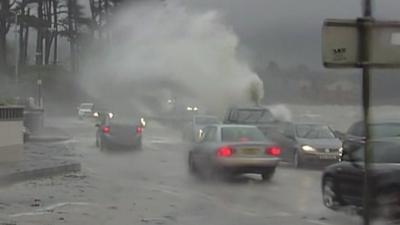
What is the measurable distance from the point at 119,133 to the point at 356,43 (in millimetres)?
24770

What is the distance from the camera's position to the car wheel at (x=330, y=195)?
12734 mm

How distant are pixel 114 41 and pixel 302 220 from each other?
55.0 meters

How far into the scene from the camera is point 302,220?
1207cm

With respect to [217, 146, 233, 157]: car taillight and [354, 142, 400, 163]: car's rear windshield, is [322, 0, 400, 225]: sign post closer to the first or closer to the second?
[354, 142, 400, 163]: car's rear windshield

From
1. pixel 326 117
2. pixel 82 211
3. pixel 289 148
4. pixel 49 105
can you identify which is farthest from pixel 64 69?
pixel 82 211

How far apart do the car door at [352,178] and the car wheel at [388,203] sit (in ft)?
1.42

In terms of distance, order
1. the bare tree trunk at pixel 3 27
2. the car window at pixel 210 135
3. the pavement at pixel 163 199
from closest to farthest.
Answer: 1. the pavement at pixel 163 199
2. the car window at pixel 210 135
3. the bare tree trunk at pixel 3 27

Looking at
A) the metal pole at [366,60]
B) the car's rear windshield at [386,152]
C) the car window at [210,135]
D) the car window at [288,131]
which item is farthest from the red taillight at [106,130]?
the metal pole at [366,60]

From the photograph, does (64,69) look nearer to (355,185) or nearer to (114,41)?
(114,41)

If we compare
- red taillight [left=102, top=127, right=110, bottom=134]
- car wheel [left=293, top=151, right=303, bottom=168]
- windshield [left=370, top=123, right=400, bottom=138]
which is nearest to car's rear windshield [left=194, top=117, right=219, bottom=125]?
red taillight [left=102, top=127, right=110, bottom=134]

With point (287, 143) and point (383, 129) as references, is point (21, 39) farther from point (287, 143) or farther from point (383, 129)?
point (383, 129)

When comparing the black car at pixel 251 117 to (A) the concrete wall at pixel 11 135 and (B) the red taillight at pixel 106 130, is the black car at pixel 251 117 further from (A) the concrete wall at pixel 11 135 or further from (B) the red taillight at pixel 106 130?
(A) the concrete wall at pixel 11 135

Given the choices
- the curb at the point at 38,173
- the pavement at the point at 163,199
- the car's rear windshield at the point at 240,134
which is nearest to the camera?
the pavement at the point at 163,199

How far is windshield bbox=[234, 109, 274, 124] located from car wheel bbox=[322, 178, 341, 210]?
621 inches
